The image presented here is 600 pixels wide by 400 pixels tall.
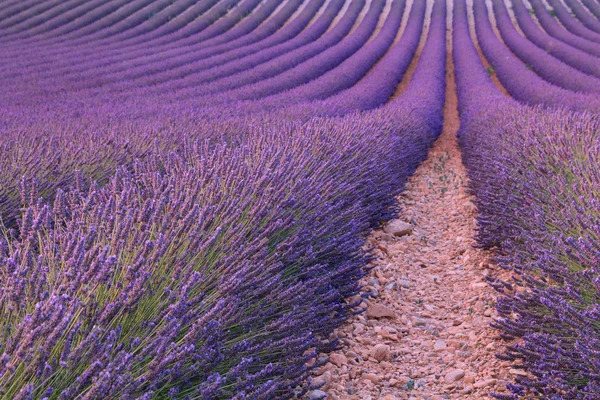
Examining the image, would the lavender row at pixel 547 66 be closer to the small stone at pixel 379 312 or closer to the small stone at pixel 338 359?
the small stone at pixel 379 312

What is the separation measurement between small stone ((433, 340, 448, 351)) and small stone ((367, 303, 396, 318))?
372 mm

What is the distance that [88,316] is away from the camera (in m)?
1.45

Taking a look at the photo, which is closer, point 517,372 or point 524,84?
point 517,372

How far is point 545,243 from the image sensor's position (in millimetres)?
2939

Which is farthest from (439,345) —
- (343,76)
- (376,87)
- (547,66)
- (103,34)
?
(103,34)

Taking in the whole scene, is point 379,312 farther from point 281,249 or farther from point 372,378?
point 281,249

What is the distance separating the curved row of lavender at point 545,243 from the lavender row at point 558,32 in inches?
504

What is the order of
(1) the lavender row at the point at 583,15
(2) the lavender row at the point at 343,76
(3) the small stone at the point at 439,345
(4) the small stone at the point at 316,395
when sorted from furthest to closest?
(1) the lavender row at the point at 583,15, (2) the lavender row at the point at 343,76, (3) the small stone at the point at 439,345, (4) the small stone at the point at 316,395

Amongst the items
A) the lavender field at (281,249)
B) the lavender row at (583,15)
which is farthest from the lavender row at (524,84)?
the lavender row at (583,15)

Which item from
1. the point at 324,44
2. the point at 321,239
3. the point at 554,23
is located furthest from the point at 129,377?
the point at 554,23

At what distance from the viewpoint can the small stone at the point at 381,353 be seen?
9.50 ft

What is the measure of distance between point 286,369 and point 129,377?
85 centimetres

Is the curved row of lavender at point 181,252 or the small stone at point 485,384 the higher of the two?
the curved row of lavender at point 181,252

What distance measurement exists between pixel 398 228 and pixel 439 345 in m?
1.88
